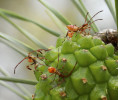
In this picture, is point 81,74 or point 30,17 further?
point 30,17

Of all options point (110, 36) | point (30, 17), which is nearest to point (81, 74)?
point (110, 36)

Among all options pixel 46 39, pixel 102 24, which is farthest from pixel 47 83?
pixel 46 39

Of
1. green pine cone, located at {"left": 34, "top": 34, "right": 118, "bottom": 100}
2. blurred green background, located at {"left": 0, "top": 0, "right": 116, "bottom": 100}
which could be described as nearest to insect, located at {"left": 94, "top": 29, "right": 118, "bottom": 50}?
green pine cone, located at {"left": 34, "top": 34, "right": 118, "bottom": 100}

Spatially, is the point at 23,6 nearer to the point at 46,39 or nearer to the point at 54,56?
the point at 46,39

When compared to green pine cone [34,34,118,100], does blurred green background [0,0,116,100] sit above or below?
above

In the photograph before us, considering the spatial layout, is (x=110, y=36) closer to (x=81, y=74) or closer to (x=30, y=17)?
(x=81, y=74)

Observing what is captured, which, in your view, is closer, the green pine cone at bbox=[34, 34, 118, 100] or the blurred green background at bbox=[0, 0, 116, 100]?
the green pine cone at bbox=[34, 34, 118, 100]

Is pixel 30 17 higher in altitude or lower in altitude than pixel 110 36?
higher

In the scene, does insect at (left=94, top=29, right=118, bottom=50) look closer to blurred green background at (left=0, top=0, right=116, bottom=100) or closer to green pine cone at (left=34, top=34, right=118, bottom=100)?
green pine cone at (left=34, top=34, right=118, bottom=100)
